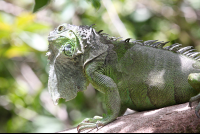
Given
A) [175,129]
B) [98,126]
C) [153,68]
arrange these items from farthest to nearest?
[153,68]
[98,126]
[175,129]

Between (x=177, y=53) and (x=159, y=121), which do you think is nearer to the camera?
(x=159, y=121)

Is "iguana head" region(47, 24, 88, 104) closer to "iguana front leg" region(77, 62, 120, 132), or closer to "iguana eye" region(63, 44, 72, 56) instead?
"iguana eye" region(63, 44, 72, 56)

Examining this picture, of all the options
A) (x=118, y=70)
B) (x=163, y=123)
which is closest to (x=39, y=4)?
(x=163, y=123)

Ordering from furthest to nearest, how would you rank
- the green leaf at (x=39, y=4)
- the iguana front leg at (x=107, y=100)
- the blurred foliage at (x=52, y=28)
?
1. the blurred foliage at (x=52, y=28)
2. the iguana front leg at (x=107, y=100)
3. the green leaf at (x=39, y=4)

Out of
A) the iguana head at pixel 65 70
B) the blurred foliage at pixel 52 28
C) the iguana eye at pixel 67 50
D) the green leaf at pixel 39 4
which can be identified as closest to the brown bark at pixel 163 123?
the iguana head at pixel 65 70

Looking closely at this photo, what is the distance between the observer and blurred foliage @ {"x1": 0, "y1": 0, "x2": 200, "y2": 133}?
5.74 m

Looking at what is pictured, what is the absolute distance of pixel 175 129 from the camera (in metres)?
2.07

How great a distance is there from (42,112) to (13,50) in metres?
2.00

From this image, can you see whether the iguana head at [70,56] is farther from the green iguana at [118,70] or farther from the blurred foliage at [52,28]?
the blurred foliage at [52,28]

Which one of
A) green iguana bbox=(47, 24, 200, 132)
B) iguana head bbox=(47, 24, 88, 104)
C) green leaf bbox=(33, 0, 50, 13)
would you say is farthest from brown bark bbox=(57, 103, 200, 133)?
green leaf bbox=(33, 0, 50, 13)

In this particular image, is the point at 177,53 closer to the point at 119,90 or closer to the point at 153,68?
the point at 153,68

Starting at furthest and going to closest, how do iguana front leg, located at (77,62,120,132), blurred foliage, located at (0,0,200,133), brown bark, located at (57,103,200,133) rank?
1. blurred foliage, located at (0,0,200,133)
2. iguana front leg, located at (77,62,120,132)
3. brown bark, located at (57,103,200,133)

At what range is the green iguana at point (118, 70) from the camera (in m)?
2.71

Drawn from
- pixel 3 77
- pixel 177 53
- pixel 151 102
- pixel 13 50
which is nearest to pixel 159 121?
pixel 151 102
